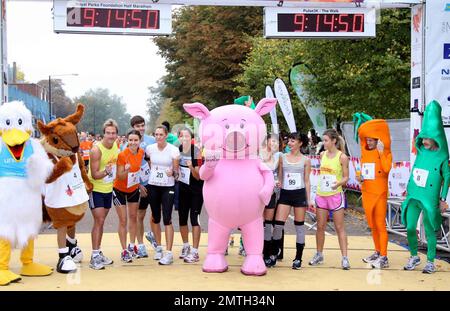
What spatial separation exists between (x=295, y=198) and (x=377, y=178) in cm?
109

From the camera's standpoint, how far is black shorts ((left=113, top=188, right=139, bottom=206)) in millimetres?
7625

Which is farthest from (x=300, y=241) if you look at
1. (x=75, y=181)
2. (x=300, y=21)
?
(x=300, y=21)

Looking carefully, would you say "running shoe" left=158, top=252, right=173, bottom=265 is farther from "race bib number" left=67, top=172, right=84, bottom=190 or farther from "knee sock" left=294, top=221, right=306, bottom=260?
"knee sock" left=294, top=221, right=306, bottom=260

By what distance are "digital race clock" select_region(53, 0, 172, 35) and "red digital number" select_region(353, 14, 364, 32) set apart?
2.80 m

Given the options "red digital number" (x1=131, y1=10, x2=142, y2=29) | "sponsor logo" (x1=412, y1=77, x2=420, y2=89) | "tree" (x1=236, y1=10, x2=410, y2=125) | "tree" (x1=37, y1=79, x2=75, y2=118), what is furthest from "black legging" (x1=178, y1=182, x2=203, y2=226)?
"tree" (x1=37, y1=79, x2=75, y2=118)

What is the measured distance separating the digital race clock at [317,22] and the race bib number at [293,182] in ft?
7.95

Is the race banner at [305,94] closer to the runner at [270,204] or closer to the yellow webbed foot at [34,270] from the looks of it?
the runner at [270,204]

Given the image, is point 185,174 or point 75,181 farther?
point 185,174

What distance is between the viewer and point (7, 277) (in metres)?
6.27

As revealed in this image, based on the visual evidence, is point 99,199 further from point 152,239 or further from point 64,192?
point 152,239

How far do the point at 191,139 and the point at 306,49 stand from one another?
8744 mm

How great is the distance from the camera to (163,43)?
36.8m

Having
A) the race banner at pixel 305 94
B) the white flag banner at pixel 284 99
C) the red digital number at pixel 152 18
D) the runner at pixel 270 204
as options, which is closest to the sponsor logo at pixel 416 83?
the runner at pixel 270 204

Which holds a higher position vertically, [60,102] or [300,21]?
[60,102]
